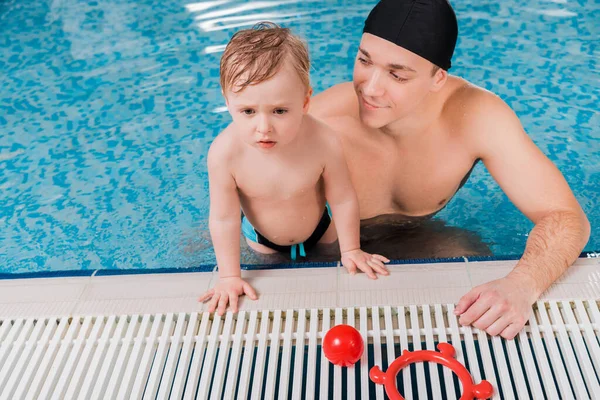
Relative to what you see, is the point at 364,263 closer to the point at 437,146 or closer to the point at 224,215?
the point at 224,215

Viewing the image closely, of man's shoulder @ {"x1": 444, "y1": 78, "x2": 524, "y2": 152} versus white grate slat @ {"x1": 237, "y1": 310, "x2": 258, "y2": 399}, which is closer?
white grate slat @ {"x1": 237, "y1": 310, "x2": 258, "y2": 399}

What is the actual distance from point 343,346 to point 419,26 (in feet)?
3.79

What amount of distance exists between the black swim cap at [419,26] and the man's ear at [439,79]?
71mm

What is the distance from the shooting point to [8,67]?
5.06 m

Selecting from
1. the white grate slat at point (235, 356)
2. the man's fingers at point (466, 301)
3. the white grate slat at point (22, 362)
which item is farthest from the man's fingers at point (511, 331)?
the white grate slat at point (22, 362)

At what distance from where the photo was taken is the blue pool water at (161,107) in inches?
135

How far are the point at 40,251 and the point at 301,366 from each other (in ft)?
6.74

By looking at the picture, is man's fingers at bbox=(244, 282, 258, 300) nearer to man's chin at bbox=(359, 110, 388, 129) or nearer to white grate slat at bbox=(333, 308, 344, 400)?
white grate slat at bbox=(333, 308, 344, 400)

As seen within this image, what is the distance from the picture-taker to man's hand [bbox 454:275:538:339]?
187 cm

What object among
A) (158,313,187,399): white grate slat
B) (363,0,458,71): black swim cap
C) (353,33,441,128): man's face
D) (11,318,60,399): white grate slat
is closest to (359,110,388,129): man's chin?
(353,33,441,128): man's face

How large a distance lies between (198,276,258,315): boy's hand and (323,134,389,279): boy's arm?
356mm

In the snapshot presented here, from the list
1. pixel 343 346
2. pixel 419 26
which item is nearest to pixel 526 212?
pixel 419 26

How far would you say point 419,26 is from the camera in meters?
2.28

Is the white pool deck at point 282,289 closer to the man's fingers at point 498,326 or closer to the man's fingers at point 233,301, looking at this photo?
the man's fingers at point 233,301
